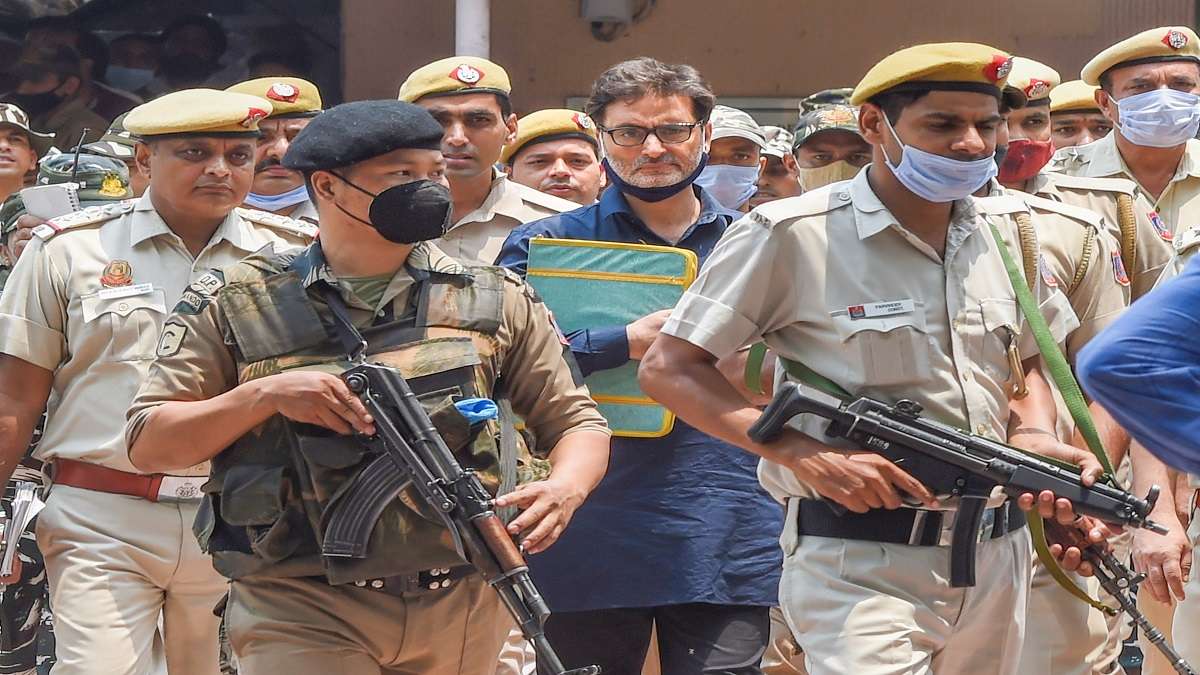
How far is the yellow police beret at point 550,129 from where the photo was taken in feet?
26.4

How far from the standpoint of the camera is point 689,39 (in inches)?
549

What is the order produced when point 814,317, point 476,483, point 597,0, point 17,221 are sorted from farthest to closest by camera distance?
1. point 597,0
2. point 17,221
3. point 814,317
4. point 476,483

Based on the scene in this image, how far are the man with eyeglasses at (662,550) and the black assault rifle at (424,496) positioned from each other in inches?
49.7

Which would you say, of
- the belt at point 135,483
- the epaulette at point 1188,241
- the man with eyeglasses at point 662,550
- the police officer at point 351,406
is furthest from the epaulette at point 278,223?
the epaulette at point 1188,241

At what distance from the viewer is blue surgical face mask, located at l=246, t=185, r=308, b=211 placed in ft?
25.7

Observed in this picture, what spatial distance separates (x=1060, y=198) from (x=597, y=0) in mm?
7402

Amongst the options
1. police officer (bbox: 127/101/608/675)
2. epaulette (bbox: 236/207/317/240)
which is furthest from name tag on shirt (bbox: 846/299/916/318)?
epaulette (bbox: 236/207/317/240)

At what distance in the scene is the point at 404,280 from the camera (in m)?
4.61

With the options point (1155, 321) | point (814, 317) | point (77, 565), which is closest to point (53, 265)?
point (77, 565)

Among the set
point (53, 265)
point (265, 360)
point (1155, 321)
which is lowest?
point (53, 265)

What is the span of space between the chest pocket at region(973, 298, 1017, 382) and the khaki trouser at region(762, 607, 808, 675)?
226 centimetres

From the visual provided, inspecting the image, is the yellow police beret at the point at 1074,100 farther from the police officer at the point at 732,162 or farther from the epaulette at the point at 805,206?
the epaulette at the point at 805,206

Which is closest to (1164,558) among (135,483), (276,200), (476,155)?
(476,155)

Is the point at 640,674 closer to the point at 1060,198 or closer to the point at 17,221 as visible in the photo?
the point at 1060,198
